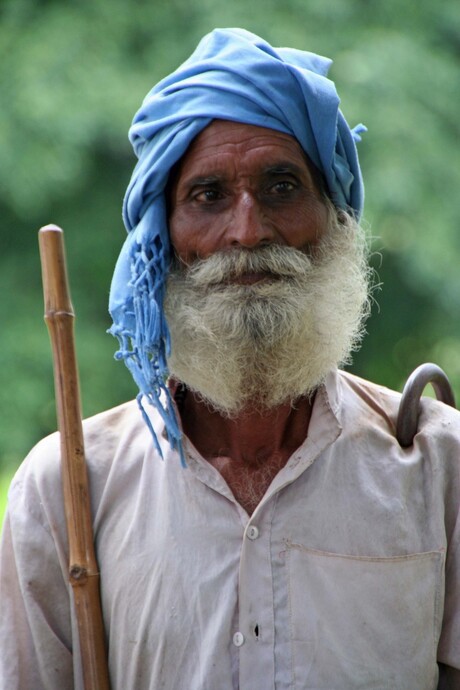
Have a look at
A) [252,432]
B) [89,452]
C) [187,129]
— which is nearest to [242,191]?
[187,129]

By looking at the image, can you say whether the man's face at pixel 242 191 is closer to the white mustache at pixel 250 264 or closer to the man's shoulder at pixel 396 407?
the white mustache at pixel 250 264

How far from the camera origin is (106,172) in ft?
18.4

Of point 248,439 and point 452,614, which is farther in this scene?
point 248,439

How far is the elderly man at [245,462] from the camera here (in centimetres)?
249

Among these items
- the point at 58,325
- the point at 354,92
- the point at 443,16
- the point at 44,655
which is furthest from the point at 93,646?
the point at 443,16

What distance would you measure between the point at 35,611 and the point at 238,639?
1.63 ft

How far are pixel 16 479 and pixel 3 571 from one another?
22 cm

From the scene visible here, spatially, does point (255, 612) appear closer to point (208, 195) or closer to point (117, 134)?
point (208, 195)

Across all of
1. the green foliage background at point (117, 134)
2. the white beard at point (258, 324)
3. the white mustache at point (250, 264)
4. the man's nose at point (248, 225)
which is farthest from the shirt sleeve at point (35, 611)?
the green foliage background at point (117, 134)

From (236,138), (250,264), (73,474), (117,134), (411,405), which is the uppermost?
(117,134)

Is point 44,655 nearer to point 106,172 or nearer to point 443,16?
point 106,172

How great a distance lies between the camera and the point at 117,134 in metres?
5.24

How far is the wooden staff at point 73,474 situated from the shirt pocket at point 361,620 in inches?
17.7

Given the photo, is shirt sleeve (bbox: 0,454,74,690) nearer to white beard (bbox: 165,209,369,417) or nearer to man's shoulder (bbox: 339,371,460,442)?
white beard (bbox: 165,209,369,417)
